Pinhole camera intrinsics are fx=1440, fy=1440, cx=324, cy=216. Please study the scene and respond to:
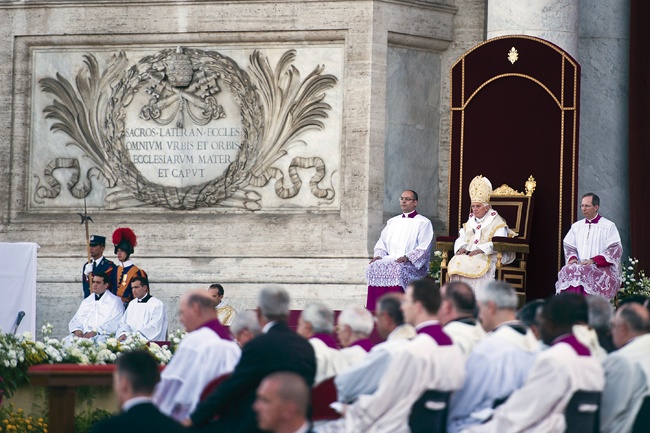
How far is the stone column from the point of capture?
17.1 m

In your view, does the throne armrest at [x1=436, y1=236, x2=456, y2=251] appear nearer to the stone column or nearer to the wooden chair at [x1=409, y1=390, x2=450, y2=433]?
the stone column

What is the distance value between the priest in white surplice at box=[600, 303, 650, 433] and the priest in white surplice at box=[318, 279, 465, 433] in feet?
2.96

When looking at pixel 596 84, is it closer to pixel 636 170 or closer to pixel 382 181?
pixel 636 170

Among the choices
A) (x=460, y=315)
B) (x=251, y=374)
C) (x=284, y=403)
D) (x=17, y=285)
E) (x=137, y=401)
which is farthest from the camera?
(x=17, y=285)

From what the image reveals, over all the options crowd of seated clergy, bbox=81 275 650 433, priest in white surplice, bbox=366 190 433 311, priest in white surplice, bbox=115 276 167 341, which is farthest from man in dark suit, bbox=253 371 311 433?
priest in white surplice, bbox=115 276 167 341

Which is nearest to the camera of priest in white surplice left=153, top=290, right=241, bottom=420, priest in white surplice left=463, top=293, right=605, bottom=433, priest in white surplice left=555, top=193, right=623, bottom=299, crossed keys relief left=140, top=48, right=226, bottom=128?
priest in white surplice left=463, top=293, right=605, bottom=433

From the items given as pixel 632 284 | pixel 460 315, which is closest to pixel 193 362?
pixel 460 315

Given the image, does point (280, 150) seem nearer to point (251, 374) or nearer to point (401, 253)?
point (401, 253)

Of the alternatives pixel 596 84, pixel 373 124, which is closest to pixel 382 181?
pixel 373 124

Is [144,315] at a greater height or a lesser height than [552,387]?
lesser

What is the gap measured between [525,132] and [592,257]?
6.48 ft

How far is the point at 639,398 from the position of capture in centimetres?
875

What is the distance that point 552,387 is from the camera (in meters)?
8.25

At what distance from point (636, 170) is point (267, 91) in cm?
468
